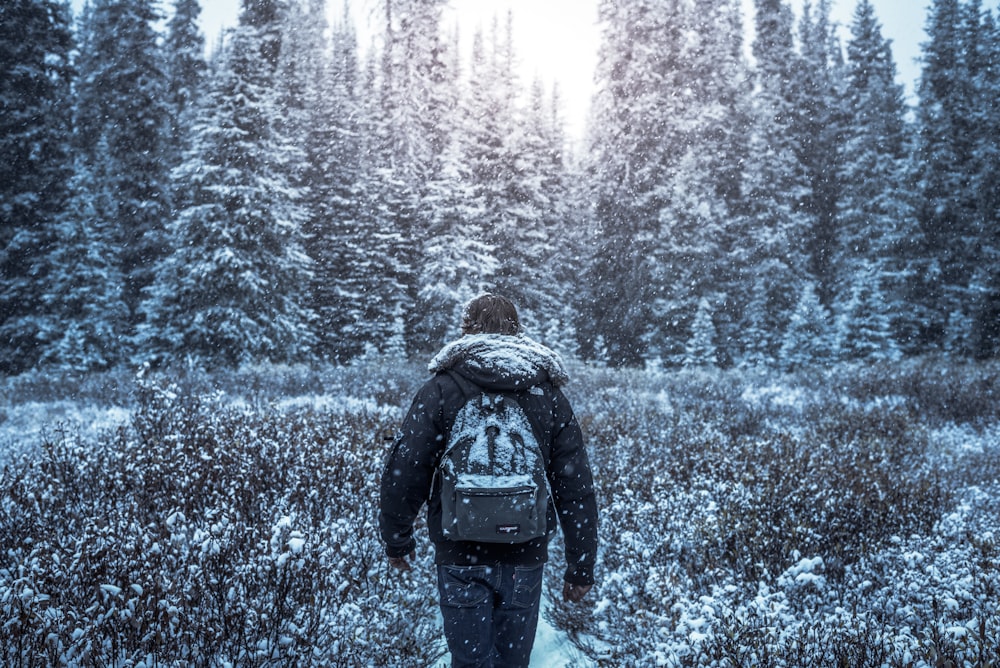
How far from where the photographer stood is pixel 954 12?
80.7 ft

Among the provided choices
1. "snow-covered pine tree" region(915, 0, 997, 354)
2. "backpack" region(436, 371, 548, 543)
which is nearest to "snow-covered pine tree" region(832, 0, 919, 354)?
"snow-covered pine tree" region(915, 0, 997, 354)

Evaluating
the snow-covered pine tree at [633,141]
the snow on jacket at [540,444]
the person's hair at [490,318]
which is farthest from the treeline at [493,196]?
the snow on jacket at [540,444]

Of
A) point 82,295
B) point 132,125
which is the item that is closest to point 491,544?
point 82,295

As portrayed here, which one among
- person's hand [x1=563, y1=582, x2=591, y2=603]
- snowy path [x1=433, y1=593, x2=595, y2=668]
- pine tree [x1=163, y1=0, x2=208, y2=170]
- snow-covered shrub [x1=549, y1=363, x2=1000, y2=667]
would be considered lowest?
snowy path [x1=433, y1=593, x2=595, y2=668]

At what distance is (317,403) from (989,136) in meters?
25.5

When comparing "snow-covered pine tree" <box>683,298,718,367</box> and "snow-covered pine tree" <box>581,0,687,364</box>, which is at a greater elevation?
"snow-covered pine tree" <box>581,0,687,364</box>

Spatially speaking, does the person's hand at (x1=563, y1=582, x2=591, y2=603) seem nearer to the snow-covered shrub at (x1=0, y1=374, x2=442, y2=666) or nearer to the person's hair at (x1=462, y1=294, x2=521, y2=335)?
the person's hair at (x1=462, y1=294, x2=521, y2=335)

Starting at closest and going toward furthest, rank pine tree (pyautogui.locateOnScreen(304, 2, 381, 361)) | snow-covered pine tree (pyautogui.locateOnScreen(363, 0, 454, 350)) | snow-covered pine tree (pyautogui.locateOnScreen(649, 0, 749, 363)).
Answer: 1. snow-covered pine tree (pyautogui.locateOnScreen(649, 0, 749, 363))
2. snow-covered pine tree (pyautogui.locateOnScreen(363, 0, 454, 350))
3. pine tree (pyautogui.locateOnScreen(304, 2, 381, 361))

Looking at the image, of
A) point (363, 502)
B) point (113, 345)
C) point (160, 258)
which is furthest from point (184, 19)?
point (363, 502)

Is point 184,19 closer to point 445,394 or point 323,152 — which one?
point 323,152

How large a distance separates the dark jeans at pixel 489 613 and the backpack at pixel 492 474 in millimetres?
203

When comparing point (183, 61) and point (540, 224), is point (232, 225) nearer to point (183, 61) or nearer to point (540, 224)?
point (183, 61)

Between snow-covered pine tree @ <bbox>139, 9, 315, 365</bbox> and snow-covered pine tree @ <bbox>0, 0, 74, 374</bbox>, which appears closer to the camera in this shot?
snow-covered pine tree @ <bbox>0, 0, 74, 374</bbox>

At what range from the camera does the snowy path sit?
4.27 metres
